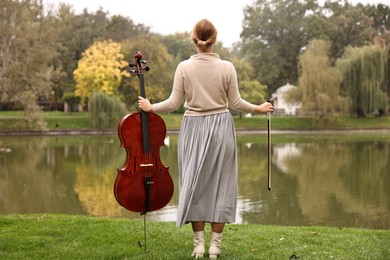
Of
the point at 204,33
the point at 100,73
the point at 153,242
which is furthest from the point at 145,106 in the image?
the point at 100,73

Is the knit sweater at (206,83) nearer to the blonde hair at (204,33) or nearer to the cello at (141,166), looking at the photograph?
the blonde hair at (204,33)

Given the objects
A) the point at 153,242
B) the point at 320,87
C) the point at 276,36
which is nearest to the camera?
the point at 153,242

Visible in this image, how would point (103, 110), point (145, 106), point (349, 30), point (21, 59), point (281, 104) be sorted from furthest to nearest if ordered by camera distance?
point (281, 104) → point (349, 30) → point (103, 110) → point (21, 59) → point (145, 106)

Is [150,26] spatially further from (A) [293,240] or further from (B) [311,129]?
(A) [293,240]

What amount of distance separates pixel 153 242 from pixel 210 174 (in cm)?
112

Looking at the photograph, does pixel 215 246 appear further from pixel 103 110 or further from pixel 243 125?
pixel 243 125

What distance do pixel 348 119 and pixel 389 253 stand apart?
3578cm

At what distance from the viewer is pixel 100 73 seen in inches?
1500

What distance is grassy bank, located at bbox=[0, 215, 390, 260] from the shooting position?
4301mm

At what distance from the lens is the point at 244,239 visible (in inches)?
201

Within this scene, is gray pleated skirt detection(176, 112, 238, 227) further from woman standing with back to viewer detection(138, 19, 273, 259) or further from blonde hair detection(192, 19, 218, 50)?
blonde hair detection(192, 19, 218, 50)

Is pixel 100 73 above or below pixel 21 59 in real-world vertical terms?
below

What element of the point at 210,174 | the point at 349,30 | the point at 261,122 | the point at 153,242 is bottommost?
the point at 261,122

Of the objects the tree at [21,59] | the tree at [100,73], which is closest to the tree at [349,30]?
the tree at [100,73]
